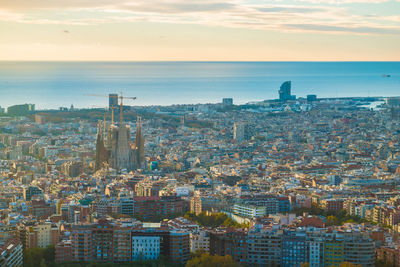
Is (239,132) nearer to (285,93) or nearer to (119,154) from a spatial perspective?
(119,154)

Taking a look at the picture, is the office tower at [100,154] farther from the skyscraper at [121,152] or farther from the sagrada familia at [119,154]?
the skyscraper at [121,152]

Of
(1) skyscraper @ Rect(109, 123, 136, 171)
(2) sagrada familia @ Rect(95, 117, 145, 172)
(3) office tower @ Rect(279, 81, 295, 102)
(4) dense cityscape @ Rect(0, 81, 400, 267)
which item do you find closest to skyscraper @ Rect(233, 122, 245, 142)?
(4) dense cityscape @ Rect(0, 81, 400, 267)

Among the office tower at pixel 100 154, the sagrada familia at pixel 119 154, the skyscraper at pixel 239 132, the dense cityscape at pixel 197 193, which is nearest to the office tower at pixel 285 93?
the dense cityscape at pixel 197 193

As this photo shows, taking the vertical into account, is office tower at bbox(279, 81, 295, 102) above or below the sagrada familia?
above

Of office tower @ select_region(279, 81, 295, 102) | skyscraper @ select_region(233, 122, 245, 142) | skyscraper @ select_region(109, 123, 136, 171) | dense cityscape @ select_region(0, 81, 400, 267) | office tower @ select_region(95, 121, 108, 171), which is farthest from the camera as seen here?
office tower @ select_region(279, 81, 295, 102)

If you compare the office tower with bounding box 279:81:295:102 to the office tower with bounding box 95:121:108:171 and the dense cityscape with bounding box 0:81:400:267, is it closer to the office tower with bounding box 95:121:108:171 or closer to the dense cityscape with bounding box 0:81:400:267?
the dense cityscape with bounding box 0:81:400:267

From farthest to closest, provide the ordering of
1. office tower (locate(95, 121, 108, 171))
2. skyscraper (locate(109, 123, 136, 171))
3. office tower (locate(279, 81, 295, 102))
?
office tower (locate(279, 81, 295, 102)) → office tower (locate(95, 121, 108, 171)) → skyscraper (locate(109, 123, 136, 171))

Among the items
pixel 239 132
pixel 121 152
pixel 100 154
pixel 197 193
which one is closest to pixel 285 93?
pixel 239 132

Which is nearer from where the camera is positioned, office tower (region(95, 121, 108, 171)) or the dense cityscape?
the dense cityscape
